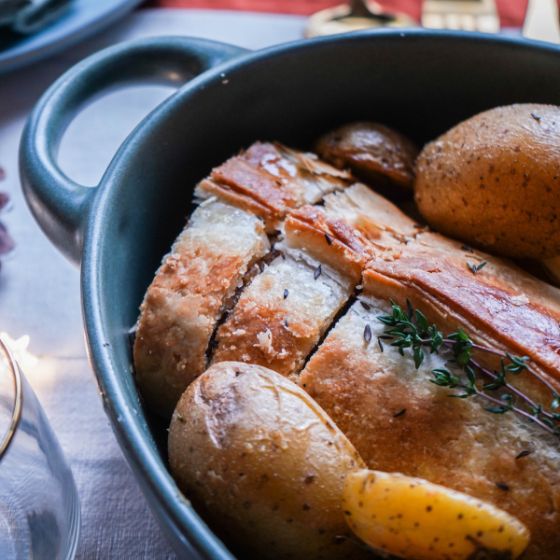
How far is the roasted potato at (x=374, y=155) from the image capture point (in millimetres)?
1542

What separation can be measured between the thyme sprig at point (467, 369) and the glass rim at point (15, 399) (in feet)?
1.77

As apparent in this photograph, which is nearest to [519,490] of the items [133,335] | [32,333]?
[133,335]

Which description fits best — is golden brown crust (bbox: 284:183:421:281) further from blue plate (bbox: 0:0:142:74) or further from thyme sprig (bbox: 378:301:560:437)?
blue plate (bbox: 0:0:142:74)

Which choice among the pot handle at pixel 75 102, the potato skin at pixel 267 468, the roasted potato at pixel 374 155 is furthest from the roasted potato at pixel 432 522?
the roasted potato at pixel 374 155

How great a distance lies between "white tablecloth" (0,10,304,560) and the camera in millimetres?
1357

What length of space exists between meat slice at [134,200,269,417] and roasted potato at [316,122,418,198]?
32cm

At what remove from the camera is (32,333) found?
1.71 m

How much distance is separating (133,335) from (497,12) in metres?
1.80

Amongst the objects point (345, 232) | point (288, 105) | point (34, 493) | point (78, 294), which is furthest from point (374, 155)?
point (34, 493)

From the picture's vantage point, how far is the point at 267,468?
101 cm

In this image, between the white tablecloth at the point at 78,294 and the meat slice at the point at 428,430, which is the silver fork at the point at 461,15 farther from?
the meat slice at the point at 428,430

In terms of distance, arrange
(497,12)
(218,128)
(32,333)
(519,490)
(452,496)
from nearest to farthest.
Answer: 1. (452,496)
2. (519,490)
3. (218,128)
4. (32,333)
5. (497,12)

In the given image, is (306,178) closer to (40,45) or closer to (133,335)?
(133,335)

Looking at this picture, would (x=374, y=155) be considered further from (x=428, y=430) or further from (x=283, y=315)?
(x=428, y=430)
